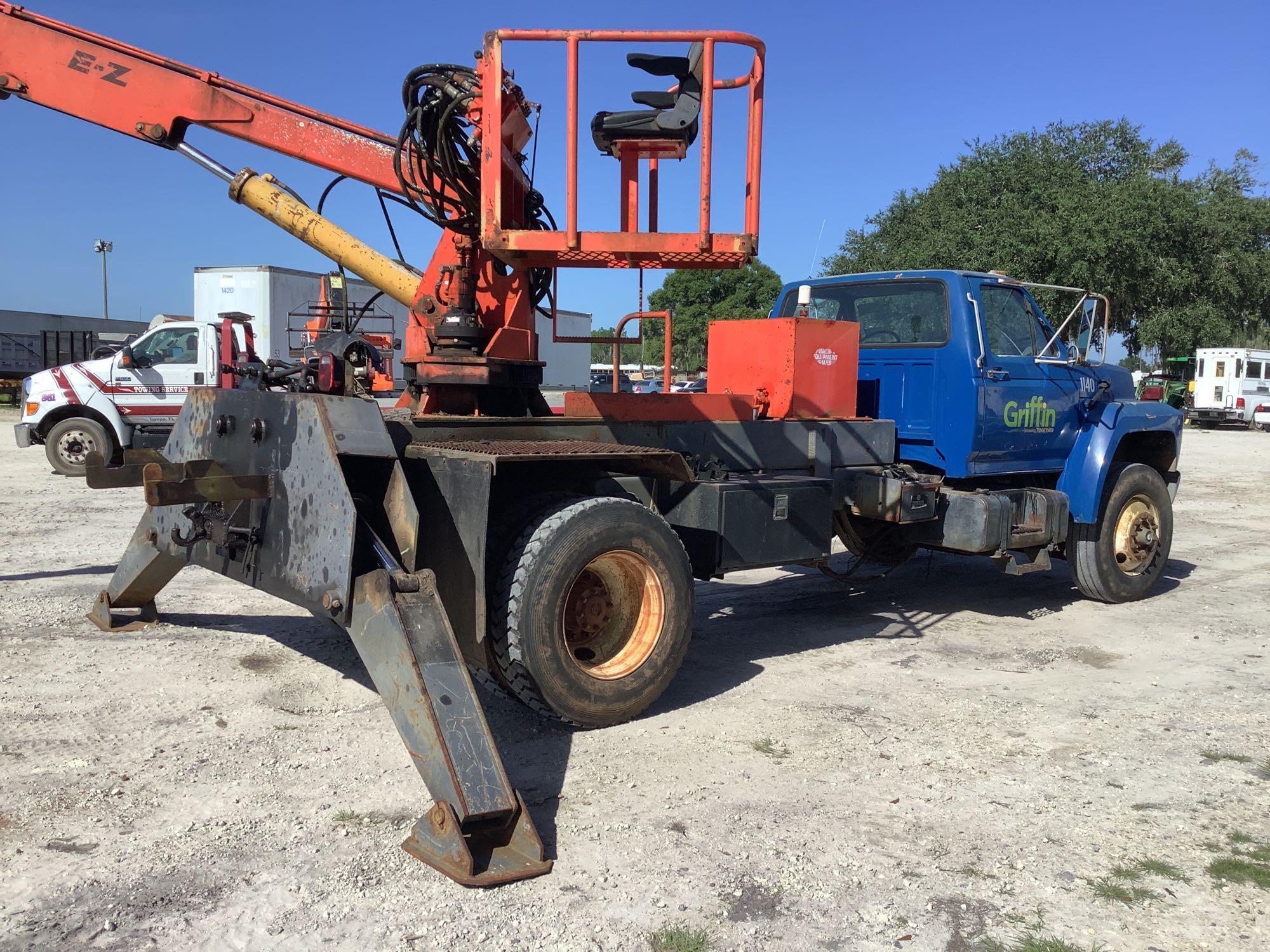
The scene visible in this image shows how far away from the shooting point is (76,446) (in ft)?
45.5

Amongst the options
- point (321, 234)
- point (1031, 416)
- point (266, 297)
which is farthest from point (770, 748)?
point (266, 297)

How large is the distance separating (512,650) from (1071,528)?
5071 millimetres

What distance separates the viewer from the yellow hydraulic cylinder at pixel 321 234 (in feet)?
20.7

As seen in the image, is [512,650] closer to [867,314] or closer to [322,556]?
[322,556]

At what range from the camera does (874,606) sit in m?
7.71

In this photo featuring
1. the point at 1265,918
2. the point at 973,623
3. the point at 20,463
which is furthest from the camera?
the point at 20,463

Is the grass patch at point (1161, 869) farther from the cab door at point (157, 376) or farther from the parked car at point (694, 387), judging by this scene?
the cab door at point (157, 376)

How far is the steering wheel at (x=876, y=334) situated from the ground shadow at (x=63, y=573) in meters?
6.02

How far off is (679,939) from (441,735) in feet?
3.63

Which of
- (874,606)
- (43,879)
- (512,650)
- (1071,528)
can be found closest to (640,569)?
(512,650)

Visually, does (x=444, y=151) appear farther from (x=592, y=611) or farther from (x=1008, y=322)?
(x=1008, y=322)

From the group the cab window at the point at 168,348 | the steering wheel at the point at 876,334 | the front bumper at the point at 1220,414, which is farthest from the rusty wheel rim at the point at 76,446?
the front bumper at the point at 1220,414

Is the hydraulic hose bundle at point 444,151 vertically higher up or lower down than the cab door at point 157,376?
higher up

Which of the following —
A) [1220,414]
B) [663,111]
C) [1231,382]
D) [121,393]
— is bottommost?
[1220,414]
